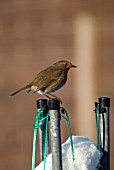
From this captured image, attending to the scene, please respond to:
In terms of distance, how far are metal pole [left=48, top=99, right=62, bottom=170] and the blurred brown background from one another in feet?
7.34

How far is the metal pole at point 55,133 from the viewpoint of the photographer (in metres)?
1.10

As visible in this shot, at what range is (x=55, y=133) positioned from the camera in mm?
1115

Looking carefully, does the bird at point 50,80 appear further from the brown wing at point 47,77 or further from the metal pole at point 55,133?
the metal pole at point 55,133

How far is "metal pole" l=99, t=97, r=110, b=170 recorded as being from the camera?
4.01 ft

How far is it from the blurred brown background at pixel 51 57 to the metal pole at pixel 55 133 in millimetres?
2237

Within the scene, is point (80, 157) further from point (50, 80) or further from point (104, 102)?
point (50, 80)

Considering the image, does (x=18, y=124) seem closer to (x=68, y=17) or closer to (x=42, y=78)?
(x=68, y=17)

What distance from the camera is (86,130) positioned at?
11.1 feet

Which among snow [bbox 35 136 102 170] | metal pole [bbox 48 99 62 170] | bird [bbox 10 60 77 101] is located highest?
bird [bbox 10 60 77 101]

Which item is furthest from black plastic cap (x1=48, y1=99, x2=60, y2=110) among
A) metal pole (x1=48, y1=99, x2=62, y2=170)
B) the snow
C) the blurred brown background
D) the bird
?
the blurred brown background

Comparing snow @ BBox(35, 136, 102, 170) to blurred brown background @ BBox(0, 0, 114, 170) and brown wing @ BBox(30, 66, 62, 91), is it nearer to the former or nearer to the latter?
brown wing @ BBox(30, 66, 62, 91)

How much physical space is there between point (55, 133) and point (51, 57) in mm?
2379

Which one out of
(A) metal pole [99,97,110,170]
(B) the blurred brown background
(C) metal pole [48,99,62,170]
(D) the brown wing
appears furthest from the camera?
(B) the blurred brown background

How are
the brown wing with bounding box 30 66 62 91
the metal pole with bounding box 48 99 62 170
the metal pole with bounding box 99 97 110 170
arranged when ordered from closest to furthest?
the metal pole with bounding box 48 99 62 170, the metal pole with bounding box 99 97 110 170, the brown wing with bounding box 30 66 62 91
